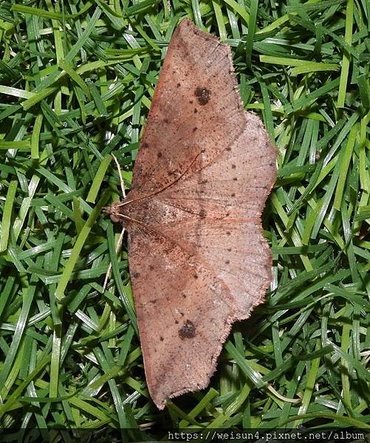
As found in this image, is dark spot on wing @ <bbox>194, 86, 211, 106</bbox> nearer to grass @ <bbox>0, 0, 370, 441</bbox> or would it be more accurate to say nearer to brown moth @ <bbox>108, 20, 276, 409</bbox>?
brown moth @ <bbox>108, 20, 276, 409</bbox>

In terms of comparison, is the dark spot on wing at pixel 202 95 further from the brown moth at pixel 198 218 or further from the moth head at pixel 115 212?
the moth head at pixel 115 212

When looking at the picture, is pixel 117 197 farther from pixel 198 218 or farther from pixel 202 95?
pixel 202 95

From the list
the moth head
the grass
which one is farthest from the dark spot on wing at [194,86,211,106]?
the moth head

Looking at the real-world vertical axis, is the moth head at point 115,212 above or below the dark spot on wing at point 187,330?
above

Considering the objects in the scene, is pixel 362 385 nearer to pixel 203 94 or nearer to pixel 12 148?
pixel 203 94

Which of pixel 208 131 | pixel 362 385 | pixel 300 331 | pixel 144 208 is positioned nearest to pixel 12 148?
pixel 144 208

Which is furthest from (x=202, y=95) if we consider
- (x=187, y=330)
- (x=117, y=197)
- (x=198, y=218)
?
(x=187, y=330)

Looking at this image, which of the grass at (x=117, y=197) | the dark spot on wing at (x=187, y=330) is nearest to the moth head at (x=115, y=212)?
the grass at (x=117, y=197)

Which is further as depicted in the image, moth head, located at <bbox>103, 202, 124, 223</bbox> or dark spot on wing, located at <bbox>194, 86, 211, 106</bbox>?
moth head, located at <bbox>103, 202, 124, 223</bbox>
